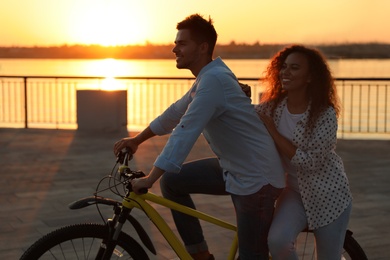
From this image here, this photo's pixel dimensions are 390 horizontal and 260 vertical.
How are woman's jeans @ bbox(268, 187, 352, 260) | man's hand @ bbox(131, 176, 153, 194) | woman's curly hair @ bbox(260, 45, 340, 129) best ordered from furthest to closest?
woman's curly hair @ bbox(260, 45, 340, 129)
woman's jeans @ bbox(268, 187, 352, 260)
man's hand @ bbox(131, 176, 153, 194)

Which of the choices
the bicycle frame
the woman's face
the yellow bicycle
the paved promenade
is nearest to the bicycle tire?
the yellow bicycle

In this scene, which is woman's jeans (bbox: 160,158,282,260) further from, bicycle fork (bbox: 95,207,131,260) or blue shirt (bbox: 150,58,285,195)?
bicycle fork (bbox: 95,207,131,260)

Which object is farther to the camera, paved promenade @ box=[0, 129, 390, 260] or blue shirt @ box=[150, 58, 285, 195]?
paved promenade @ box=[0, 129, 390, 260]

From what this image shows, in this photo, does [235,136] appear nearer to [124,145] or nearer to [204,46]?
[204,46]

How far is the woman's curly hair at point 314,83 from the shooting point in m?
3.60

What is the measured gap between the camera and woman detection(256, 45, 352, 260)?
353 centimetres

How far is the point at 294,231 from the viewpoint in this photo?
3.54 metres

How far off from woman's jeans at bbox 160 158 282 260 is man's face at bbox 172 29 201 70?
0.59m

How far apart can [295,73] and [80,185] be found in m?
5.04

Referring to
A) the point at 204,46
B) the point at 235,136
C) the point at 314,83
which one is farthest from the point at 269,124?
the point at 204,46

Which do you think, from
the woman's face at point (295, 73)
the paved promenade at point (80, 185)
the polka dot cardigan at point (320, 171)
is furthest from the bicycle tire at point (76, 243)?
the paved promenade at point (80, 185)

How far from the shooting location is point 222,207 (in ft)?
23.6

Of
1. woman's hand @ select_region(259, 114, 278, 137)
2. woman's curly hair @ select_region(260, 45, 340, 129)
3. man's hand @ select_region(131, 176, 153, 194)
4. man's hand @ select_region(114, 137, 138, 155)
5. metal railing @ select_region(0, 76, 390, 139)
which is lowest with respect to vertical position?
metal railing @ select_region(0, 76, 390, 139)

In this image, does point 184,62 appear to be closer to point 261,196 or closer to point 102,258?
point 261,196
